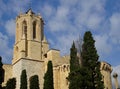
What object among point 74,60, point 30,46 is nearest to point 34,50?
point 30,46

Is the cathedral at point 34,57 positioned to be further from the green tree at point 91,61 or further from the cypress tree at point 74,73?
the green tree at point 91,61

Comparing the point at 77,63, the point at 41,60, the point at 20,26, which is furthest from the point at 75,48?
the point at 20,26

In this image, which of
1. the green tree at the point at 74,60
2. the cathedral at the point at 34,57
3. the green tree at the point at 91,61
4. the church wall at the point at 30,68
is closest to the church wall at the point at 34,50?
the cathedral at the point at 34,57

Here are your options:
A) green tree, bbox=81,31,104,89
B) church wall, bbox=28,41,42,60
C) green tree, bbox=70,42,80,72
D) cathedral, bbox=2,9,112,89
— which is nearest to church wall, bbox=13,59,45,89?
Answer: cathedral, bbox=2,9,112,89

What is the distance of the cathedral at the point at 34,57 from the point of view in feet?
157

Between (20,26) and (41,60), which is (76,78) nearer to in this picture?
(41,60)

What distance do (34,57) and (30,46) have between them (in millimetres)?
1907

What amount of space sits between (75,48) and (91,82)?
6886 millimetres

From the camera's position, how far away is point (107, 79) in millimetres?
47562

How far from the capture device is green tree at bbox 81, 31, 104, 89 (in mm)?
31312

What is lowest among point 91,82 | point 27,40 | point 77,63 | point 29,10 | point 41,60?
point 91,82

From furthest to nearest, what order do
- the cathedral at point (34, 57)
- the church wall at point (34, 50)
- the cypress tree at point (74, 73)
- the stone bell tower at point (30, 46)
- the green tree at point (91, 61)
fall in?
the church wall at point (34, 50) < the stone bell tower at point (30, 46) < the cathedral at point (34, 57) < the green tree at point (91, 61) < the cypress tree at point (74, 73)

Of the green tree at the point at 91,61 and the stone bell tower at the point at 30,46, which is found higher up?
the stone bell tower at the point at 30,46

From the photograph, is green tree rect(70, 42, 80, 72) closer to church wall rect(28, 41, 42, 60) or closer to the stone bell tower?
the stone bell tower
